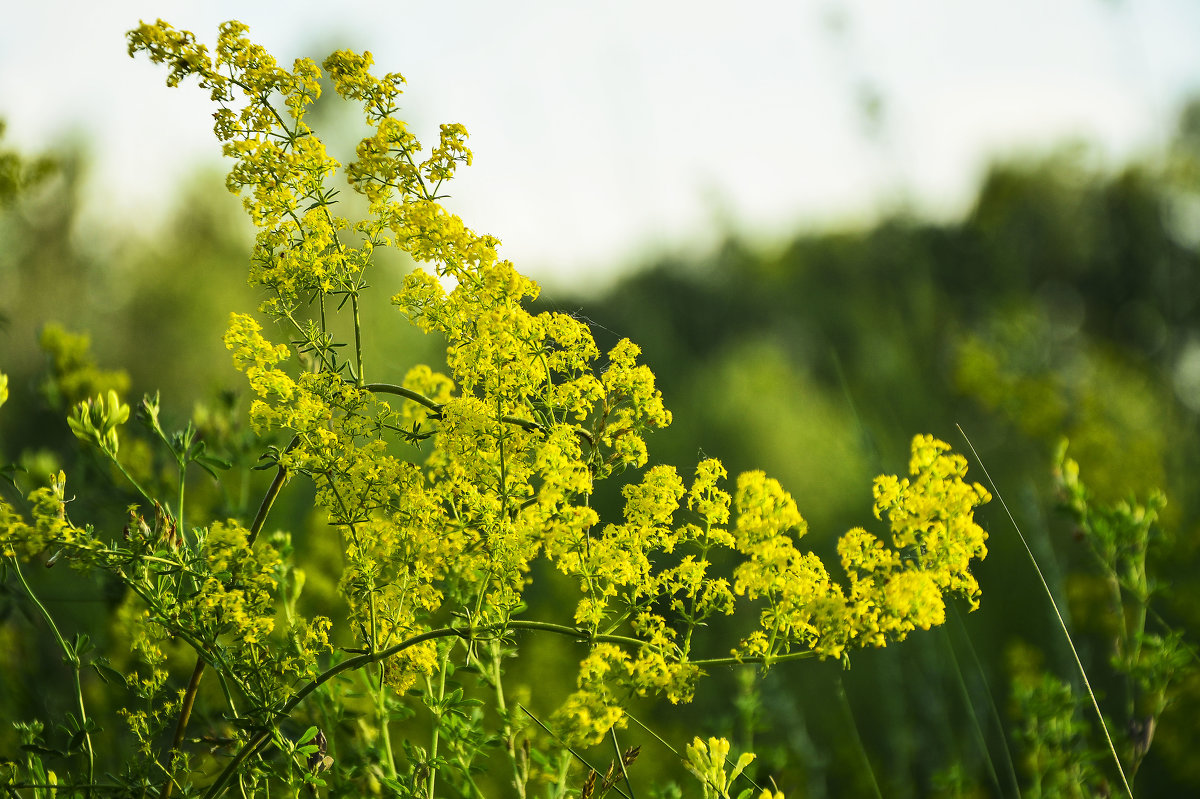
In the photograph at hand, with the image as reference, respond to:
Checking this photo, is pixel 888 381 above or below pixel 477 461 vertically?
above

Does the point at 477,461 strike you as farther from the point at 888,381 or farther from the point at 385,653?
the point at 888,381

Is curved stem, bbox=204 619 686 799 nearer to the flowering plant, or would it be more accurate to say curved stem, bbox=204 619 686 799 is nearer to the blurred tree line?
the flowering plant

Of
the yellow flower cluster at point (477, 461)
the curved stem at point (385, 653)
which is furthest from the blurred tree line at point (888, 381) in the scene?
the curved stem at point (385, 653)

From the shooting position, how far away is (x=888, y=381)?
153 inches

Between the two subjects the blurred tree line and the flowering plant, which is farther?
the blurred tree line

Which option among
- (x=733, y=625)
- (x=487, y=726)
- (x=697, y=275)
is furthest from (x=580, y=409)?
(x=697, y=275)

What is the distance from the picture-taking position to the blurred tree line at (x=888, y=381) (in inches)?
97.7

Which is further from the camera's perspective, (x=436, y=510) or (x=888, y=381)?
(x=888, y=381)

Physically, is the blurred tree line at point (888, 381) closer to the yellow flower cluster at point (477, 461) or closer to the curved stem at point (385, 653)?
the yellow flower cluster at point (477, 461)

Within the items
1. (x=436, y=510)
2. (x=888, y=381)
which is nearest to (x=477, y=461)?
(x=436, y=510)

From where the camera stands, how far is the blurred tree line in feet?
8.14

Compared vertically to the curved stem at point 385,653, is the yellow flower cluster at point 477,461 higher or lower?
higher

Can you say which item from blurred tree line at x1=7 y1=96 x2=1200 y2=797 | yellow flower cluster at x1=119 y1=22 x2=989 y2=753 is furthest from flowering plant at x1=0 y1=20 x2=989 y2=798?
blurred tree line at x1=7 y1=96 x2=1200 y2=797

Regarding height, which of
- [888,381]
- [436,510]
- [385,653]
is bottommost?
[385,653]
